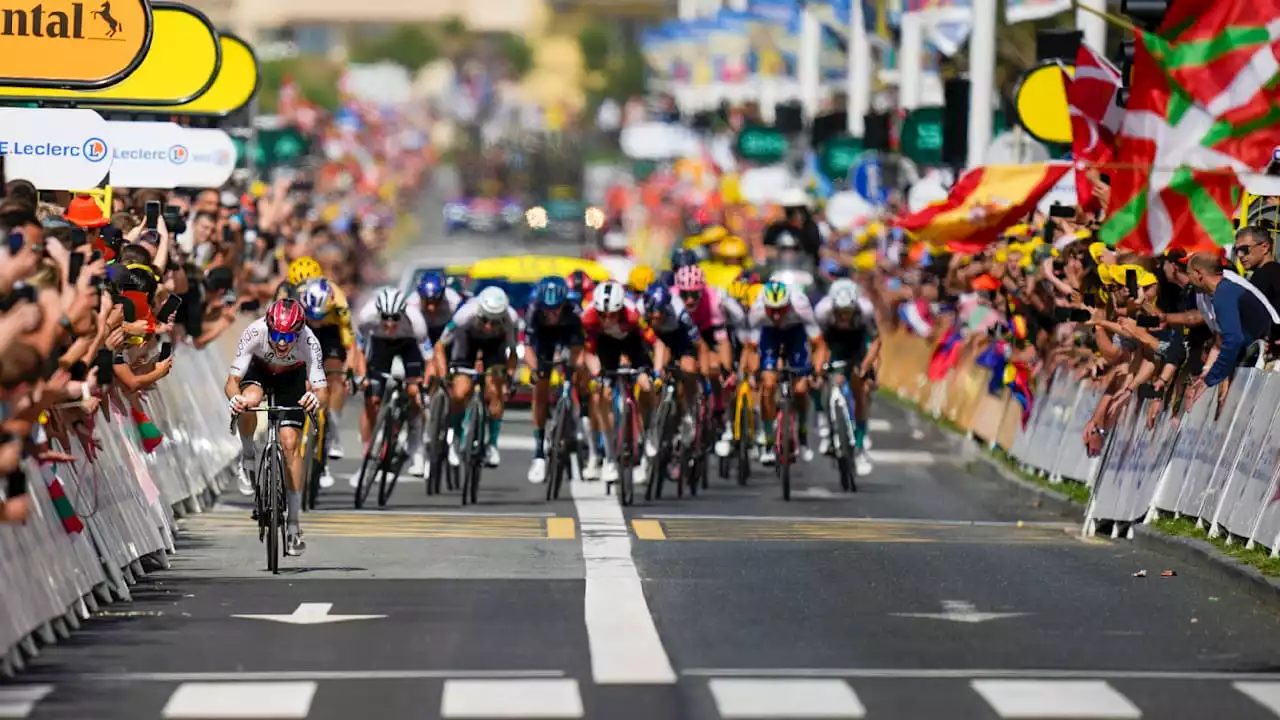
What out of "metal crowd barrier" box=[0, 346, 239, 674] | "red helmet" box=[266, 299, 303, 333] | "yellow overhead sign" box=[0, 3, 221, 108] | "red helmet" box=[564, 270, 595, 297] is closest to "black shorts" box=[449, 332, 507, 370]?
"metal crowd barrier" box=[0, 346, 239, 674]

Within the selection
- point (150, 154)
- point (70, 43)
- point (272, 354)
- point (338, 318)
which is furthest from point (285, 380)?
point (338, 318)

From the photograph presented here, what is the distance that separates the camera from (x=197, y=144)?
23.1m

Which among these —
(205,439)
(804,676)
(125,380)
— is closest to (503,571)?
(125,380)

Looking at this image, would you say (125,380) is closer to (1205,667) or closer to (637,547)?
(637,547)

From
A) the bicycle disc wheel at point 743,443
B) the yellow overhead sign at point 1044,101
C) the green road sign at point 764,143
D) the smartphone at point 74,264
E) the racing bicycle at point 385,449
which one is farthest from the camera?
the green road sign at point 764,143

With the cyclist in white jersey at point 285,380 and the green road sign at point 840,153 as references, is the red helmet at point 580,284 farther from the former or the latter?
the green road sign at point 840,153

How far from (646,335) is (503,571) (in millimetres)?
6381

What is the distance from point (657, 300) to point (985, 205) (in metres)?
4.73

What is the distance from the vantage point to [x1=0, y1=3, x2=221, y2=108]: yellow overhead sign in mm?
20016

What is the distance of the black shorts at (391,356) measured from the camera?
73.8ft

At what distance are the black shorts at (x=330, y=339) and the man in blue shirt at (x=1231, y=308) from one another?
6390 mm

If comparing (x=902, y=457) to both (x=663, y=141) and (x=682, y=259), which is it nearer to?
(x=682, y=259)

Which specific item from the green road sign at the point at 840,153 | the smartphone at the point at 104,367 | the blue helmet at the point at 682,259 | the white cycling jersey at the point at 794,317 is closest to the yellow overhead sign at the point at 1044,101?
Answer: the blue helmet at the point at 682,259

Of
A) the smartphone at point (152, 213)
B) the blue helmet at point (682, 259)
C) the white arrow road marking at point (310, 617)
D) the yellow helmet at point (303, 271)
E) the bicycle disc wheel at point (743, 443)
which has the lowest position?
the bicycle disc wheel at point (743, 443)
